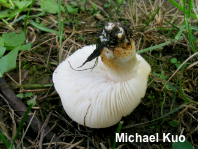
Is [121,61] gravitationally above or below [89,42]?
above

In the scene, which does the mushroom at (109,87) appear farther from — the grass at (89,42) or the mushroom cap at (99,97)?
the grass at (89,42)

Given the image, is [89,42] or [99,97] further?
[89,42]

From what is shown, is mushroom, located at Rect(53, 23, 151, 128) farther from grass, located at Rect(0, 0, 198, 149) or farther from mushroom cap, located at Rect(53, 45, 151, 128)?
grass, located at Rect(0, 0, 198, 149)

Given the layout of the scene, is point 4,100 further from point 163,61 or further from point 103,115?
point 163,61

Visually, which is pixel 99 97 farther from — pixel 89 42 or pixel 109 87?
pixel 89 42

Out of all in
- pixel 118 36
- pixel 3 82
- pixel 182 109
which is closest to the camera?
pixel 118 36

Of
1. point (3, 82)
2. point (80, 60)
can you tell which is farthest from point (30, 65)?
point (80, 60)

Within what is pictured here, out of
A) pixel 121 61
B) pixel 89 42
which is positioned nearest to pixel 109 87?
pixel 121 61
